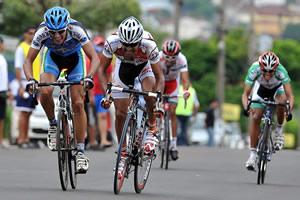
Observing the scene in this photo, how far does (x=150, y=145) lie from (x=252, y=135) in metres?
3.65

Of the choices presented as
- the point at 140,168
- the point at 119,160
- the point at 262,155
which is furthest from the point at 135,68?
the point at 262,155

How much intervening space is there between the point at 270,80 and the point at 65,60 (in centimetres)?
379

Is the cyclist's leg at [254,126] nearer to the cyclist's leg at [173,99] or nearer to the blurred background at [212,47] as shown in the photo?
the cyclist's leg at [173,99]

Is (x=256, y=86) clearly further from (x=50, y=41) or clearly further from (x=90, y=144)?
(x=90, y=144)

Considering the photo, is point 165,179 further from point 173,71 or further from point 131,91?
point 173,71

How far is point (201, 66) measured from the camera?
92.1m

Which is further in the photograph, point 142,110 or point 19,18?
point 19,18

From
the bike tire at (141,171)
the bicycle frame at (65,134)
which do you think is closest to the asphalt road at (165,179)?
the bike tire at (141,171)

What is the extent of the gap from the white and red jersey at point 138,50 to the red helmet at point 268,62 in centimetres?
272

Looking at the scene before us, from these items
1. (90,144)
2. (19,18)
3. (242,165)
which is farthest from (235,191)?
(19,18)

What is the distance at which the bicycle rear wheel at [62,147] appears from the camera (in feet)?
47.3

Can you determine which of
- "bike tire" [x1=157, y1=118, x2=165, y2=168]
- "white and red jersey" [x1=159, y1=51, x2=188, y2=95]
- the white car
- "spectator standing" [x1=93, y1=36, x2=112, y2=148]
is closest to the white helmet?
"bike tire" [x1=157, y1=118, x2=165, y2=168]

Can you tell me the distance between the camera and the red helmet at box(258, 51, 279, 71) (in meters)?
17.4

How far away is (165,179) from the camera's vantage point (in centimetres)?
1744
